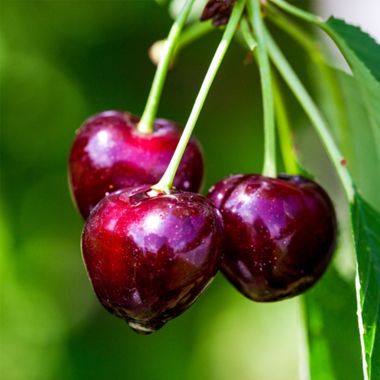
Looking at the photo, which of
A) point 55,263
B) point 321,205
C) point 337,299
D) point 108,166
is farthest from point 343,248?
point 55,263

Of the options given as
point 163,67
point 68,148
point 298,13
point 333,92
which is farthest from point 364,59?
point 68,148

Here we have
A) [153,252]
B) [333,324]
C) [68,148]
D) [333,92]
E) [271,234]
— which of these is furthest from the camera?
[68,148]

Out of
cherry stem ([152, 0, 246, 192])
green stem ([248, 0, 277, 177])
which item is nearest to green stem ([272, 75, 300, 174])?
green stem ([248, 0, 277, 177])

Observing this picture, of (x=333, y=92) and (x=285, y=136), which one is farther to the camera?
(x=333, y=92)

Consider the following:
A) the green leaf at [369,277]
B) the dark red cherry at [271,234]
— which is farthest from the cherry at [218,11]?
the green leaf at [369,277]

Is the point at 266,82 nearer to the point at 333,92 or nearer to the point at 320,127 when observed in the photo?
the point at 320,127

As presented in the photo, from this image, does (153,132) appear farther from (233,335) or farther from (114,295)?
(233,335)
